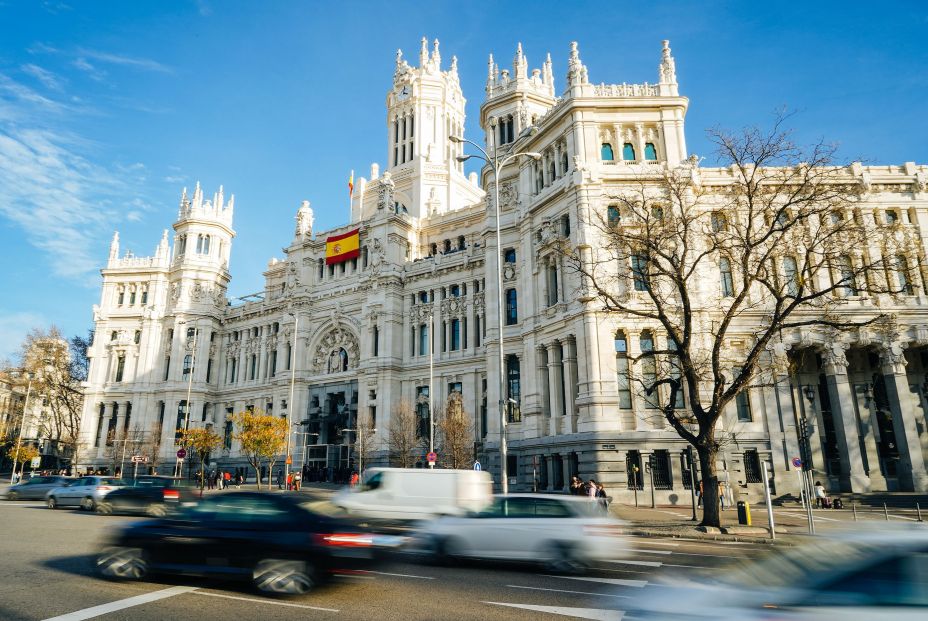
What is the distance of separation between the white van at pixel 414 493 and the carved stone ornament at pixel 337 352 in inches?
1646

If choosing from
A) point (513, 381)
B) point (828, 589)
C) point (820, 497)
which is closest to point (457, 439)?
point (513, 381)

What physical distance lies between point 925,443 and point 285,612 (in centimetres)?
4040

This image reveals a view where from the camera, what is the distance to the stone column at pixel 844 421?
33.4 metres

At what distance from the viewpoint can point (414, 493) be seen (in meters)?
17.5

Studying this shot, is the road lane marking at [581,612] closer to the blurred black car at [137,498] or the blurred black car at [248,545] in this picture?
the blurred black car at [248,545]

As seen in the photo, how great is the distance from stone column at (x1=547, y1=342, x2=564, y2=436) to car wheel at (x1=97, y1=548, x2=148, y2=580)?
29688 mm

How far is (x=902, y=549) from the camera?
486 centimetres

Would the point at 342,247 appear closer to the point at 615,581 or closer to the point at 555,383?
the point at 555,383

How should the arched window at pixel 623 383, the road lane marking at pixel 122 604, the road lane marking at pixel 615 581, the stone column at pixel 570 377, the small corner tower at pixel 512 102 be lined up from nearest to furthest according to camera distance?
the road lane marking at pixel 122 604 → the road lane marking at pixel 615 581 → the arched window at pixel 623 383 → the stone column at pixel 570 377 → the small corner tower at pixel 512 102

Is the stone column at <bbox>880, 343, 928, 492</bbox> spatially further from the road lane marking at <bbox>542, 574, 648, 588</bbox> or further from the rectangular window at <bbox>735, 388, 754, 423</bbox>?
the road lane marking at <bbox>542, 574, 648, 588</bbox>

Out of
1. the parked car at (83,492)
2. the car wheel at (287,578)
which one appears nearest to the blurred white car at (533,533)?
the car wheel at (287,578)

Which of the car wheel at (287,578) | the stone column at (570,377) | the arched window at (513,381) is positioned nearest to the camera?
the car wheel at (287,578)

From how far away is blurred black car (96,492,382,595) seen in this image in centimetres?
920

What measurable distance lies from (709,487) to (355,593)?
1598cm
